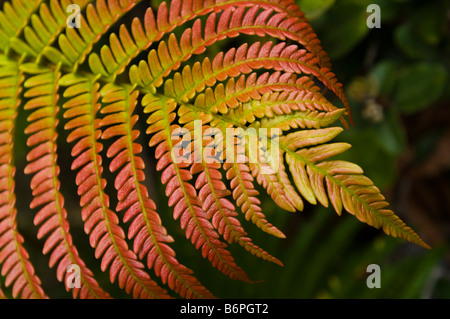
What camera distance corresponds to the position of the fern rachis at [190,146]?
2.46 ft

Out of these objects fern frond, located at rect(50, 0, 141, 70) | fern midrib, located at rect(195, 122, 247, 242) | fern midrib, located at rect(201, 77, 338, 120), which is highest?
fern frond, located at rect(50, 0, 141, 70)

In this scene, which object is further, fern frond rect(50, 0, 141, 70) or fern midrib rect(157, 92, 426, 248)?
fern frond rect(50, 0, 141, 70)

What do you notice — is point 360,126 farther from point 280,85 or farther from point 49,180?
point 49,180

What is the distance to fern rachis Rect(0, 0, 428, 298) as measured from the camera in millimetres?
750

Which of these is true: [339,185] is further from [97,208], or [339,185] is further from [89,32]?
[89,32]

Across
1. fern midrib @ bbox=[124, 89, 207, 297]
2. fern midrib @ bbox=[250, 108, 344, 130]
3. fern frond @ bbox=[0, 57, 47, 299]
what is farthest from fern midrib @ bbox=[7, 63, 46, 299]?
fern midrib @ bbox=[250, 108, 344, 130]

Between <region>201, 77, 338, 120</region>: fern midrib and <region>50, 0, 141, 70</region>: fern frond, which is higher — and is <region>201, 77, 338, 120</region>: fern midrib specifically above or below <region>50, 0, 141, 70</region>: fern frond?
below

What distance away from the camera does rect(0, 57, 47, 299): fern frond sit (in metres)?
0.81

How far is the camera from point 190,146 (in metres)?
0.77

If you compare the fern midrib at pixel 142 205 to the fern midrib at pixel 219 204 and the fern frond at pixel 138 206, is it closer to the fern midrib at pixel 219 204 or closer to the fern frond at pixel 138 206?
the fern frond at pixel 138 206

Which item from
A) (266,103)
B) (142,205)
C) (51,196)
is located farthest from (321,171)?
(51,196)

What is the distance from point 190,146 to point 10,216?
41cm

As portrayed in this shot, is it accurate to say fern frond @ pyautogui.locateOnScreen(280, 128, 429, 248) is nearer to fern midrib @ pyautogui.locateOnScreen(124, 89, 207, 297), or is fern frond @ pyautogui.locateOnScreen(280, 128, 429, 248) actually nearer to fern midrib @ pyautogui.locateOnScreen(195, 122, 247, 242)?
fern midrib @ pyautogui.locateOnScreen(195, 122, 247, 242)
